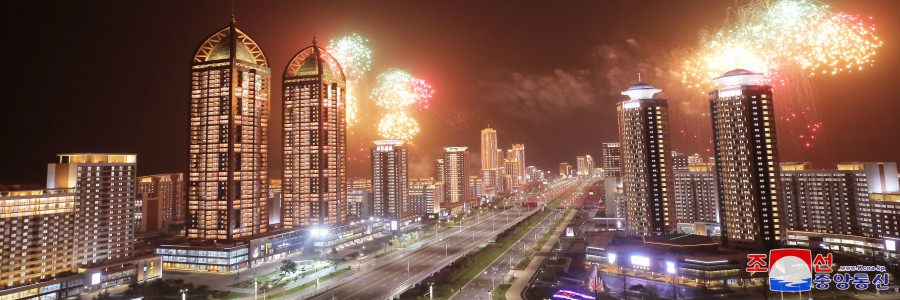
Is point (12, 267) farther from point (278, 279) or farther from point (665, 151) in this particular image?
point (665, 151)

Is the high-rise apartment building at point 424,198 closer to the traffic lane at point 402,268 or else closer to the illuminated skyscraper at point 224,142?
the traffic lane at point 402,268

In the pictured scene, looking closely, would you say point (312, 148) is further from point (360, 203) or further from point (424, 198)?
point (424, 198)

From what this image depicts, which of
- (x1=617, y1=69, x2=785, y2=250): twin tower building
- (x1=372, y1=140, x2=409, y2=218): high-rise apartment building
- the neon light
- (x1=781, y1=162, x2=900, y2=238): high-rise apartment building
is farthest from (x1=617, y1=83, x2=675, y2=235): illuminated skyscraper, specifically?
(x1=372, y1=140, x2=409, y2=218): high-rise apartment building

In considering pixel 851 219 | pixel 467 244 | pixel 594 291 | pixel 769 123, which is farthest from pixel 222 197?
pixel 851 219

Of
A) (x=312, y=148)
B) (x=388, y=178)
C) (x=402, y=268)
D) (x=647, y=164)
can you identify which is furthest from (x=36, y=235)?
(x=647, y=164)

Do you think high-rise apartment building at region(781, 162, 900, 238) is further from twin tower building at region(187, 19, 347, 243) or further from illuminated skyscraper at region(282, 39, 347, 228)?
twin tower building at region(187, 19, 347, 243)

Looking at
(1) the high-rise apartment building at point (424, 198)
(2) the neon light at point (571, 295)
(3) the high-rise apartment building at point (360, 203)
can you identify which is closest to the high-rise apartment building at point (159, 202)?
(3) the high-rise apartment building at point (360, 203)
